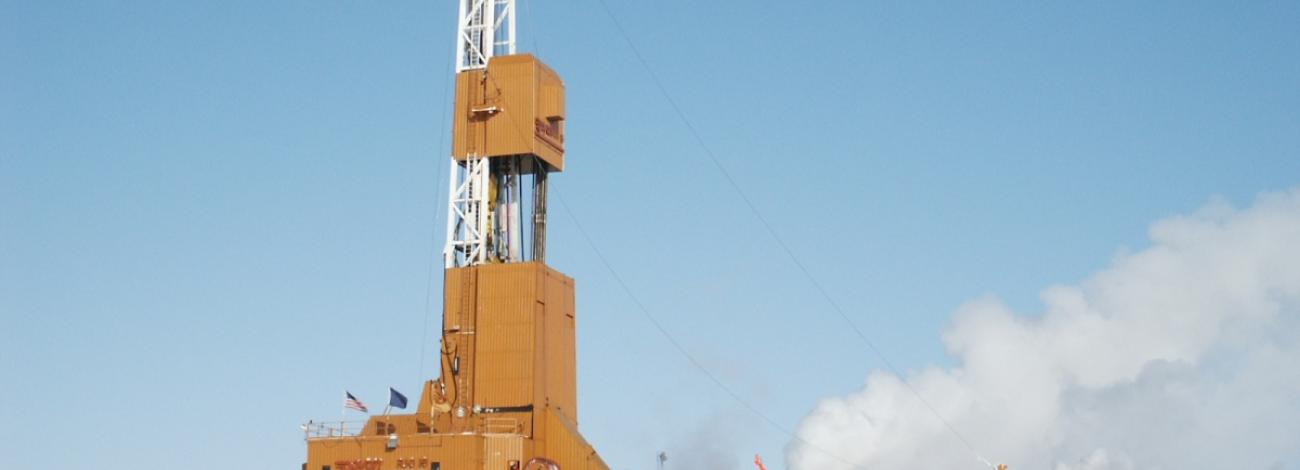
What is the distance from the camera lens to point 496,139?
89.4 meters

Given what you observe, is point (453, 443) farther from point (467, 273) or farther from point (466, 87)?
point (466, 87)

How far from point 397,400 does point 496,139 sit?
13.0m

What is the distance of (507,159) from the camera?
298ft

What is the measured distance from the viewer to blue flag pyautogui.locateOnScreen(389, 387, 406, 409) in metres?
84.6

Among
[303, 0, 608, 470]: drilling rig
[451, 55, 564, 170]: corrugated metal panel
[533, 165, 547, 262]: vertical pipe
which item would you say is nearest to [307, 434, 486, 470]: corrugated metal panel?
[303, 0, 608, 470]: drilling rig

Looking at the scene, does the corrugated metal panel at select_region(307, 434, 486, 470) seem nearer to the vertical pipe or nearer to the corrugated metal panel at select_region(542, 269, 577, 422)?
the corrugated metal panel at select_region(542, 269, 577, 422)

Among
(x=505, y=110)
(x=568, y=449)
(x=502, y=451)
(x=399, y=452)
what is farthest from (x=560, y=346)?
(x=505, y=110)

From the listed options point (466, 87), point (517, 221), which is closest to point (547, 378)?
point (517, 221)

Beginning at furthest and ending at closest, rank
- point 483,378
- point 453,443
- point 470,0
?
point 470,0
point 483,378
point 453,443

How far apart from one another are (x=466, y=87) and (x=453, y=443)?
1801 centimetres

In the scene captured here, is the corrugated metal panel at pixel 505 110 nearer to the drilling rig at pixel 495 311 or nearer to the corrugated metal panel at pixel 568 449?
the drilling rig at pixel 495 311

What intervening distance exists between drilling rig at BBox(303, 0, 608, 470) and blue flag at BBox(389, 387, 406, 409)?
0.99 metres

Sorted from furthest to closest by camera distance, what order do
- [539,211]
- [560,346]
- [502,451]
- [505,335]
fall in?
[539,211], [560,346], [505,335], [502,451]

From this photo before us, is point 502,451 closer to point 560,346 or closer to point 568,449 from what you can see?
point 568,449
